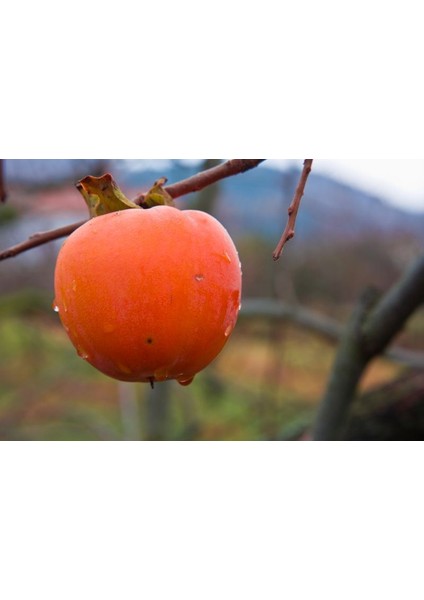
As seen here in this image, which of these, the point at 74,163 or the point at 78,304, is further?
the point at 74,163

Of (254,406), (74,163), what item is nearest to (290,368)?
(254,406)

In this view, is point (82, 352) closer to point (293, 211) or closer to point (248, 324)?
point (293, 211)

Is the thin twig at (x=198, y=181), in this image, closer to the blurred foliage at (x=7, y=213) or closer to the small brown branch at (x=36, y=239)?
the small brown branch at (x=36, y=239)

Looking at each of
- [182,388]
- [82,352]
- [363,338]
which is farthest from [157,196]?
[182,388]

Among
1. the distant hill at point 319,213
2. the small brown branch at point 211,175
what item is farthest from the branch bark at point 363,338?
the distant hill at point 319,213

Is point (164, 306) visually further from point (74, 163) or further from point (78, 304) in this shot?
point (74, 163)

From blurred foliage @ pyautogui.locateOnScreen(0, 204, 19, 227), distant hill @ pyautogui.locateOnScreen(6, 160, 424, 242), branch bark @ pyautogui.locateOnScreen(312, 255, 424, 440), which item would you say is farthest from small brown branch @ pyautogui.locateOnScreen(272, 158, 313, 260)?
distant hill @ pyautogui.locateOnScreen(6, 160, 424, 242)
